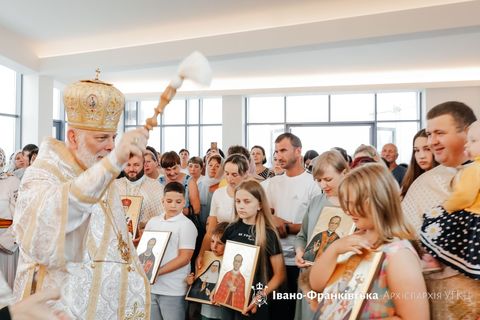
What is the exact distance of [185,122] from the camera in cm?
1546

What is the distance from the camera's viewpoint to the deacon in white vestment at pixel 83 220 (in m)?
1.79

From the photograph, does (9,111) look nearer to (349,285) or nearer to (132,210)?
(132,210)

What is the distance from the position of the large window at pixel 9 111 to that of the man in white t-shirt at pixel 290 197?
30.0 ft

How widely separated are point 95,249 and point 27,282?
34 centimetres

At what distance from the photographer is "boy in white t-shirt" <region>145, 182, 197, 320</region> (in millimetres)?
3580

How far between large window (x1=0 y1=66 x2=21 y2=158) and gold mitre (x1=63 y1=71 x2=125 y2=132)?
9.83 metres

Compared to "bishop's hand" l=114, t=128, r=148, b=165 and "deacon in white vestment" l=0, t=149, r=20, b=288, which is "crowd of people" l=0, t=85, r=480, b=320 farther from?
"deacon in white vestment" l=0, t=149, r=20, b=288

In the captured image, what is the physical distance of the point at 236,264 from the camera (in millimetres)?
3096

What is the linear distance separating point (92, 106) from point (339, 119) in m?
12.3

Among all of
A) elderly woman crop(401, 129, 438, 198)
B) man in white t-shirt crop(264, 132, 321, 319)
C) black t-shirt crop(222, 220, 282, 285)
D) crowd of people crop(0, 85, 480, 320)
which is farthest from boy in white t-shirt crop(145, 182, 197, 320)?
elderly woman crop(401, 129, 438, 198)

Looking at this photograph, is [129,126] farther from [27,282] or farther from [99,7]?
[27,282]

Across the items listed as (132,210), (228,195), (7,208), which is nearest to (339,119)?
(228,195)

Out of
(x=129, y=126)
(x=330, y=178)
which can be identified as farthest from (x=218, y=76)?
(x=330, y=178)

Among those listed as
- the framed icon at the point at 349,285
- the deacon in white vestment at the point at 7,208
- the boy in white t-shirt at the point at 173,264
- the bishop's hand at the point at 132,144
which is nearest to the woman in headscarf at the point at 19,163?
the deacon in white vestment at the point at 7,208
